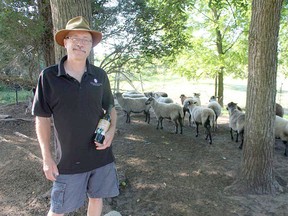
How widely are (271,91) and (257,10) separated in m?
1.29

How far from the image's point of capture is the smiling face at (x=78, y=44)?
272 cm

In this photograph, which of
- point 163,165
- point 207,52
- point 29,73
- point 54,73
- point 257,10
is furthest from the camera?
point 207,52

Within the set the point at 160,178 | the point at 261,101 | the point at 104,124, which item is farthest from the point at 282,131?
the point at 104,124

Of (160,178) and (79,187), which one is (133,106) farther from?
(79,187)

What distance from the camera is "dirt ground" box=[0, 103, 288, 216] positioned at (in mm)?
4359

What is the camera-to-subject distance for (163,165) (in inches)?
239

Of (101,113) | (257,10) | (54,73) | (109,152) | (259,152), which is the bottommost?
(259,152)

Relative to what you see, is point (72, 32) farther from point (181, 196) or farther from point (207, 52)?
point (207, 52)

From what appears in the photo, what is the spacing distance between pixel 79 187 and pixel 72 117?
2.31ft

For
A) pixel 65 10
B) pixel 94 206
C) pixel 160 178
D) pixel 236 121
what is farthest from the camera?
pixel 236 121

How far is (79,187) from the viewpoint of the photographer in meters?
2.87

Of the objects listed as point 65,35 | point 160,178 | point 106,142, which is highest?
point 65,35

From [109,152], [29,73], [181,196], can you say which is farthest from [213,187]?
[29,73]

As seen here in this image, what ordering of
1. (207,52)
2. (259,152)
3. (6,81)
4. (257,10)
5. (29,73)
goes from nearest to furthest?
(257,10)
(259,152)
(29,73)
(6,81)
(207,52)
